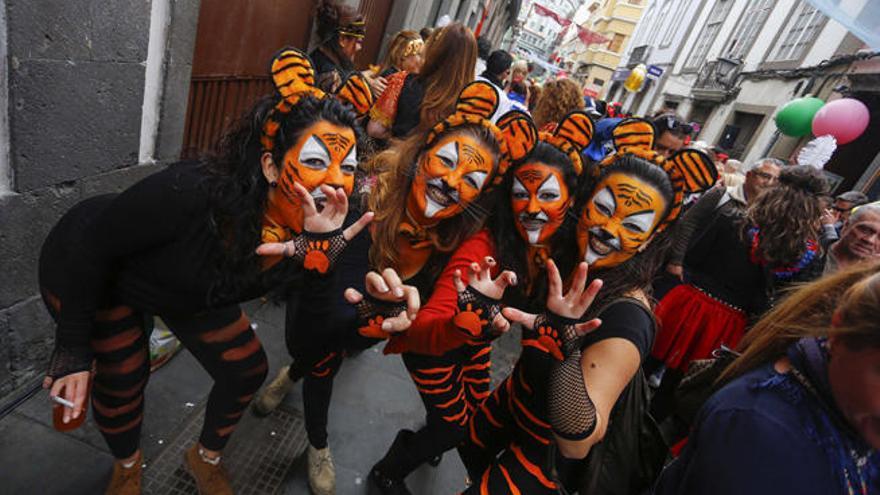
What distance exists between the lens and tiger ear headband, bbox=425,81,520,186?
6.11 feet

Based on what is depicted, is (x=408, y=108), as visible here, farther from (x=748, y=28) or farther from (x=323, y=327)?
(x=748, y=28)

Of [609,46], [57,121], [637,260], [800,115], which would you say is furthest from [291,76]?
[609,46]

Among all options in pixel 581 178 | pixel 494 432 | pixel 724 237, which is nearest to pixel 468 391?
pixel 494 432

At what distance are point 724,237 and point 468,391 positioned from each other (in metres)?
2.18

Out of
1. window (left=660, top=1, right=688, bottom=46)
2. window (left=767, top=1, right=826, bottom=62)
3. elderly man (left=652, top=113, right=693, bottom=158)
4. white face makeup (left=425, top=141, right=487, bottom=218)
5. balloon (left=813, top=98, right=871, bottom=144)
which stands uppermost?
window (left=660, top=1, right=688, bottom=46)

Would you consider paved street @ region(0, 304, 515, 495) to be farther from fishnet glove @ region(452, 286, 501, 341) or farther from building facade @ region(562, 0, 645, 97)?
building facade @ region(562, 0, 645, 97)

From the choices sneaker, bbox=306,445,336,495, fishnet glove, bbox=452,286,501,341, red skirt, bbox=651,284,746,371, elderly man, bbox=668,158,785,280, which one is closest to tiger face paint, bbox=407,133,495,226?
fishnet glove, bbox=452,286,501,341

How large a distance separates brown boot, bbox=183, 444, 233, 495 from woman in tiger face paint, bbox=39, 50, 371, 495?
0.91 feet

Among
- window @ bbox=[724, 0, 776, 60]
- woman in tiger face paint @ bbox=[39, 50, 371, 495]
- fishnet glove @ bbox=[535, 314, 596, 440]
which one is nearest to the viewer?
fishnet glove @ bbox=[535, 314, 596, 440]

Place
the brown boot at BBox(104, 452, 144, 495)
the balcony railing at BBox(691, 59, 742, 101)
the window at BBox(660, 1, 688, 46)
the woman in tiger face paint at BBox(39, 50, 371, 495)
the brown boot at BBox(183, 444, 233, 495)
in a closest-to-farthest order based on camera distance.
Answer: the woman in tiger face paint at BBox(39, 50, 371, 495)
the brown boot at BBox(104, 452, 144, 495)
the brown boot at BBox(183, 444, 233, 495)
the balcony railing at BBox(691, 59, 742, 101)
the window at BBox(660, 1, 688, 46)

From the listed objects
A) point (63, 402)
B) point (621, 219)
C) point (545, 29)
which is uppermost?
point (545, 29)

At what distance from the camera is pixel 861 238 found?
248 cm

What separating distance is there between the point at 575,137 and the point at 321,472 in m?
1.96

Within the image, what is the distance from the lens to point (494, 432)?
196 cm
